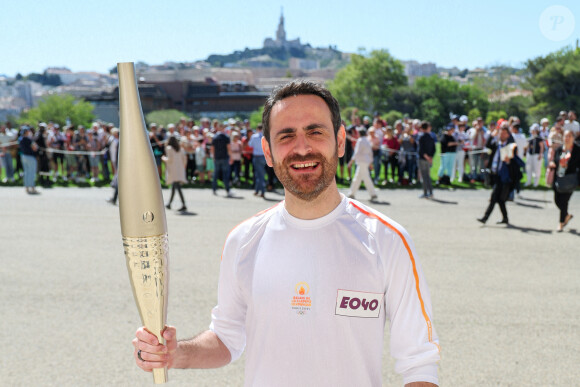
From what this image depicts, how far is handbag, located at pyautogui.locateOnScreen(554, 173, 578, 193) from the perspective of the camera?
1103 cm

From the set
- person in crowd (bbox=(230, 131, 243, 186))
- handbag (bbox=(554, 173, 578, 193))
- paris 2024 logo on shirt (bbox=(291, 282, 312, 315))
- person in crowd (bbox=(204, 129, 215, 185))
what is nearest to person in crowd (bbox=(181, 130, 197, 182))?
person in crowd (bbox=(204, 129, 215, 185))

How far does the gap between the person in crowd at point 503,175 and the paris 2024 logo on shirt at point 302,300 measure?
10251 millimetres

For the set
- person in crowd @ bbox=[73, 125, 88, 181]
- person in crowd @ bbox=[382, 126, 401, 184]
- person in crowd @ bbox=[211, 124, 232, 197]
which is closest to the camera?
person in crowd @ bbox=[211, 124, 232, 197]

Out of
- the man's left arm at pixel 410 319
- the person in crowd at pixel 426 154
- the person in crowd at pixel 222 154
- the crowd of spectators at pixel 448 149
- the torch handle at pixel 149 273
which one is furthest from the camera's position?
the crowd of spectators at pixel 448 149

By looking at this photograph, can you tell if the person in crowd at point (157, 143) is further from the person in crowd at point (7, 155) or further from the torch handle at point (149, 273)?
the torch handle at point (149, 273)

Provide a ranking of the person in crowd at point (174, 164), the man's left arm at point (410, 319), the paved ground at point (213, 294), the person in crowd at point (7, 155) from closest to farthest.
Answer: the man's left arm at point (410, 319) → the paved ground at point (213, 294) → the person in crowd at point (174, 164) → the person in crowd at point (7, 155)

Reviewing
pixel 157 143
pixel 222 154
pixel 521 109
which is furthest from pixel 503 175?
pixel 521 109

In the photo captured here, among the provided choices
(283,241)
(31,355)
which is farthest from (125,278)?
(283,241)

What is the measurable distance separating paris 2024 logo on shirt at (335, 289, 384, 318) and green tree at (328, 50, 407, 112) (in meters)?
113


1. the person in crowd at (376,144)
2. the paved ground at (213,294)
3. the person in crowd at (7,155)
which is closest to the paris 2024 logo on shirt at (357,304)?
the paved ground at (213,294)

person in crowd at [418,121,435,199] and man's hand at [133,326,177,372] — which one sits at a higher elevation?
man's hand at [133,326,177,372]

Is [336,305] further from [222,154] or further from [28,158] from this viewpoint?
[28,158]

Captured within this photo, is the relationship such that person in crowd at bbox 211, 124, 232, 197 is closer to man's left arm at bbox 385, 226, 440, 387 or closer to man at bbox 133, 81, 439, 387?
man at bbox 133, 81, 439, 387

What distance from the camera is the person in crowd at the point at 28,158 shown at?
17.4 meters
